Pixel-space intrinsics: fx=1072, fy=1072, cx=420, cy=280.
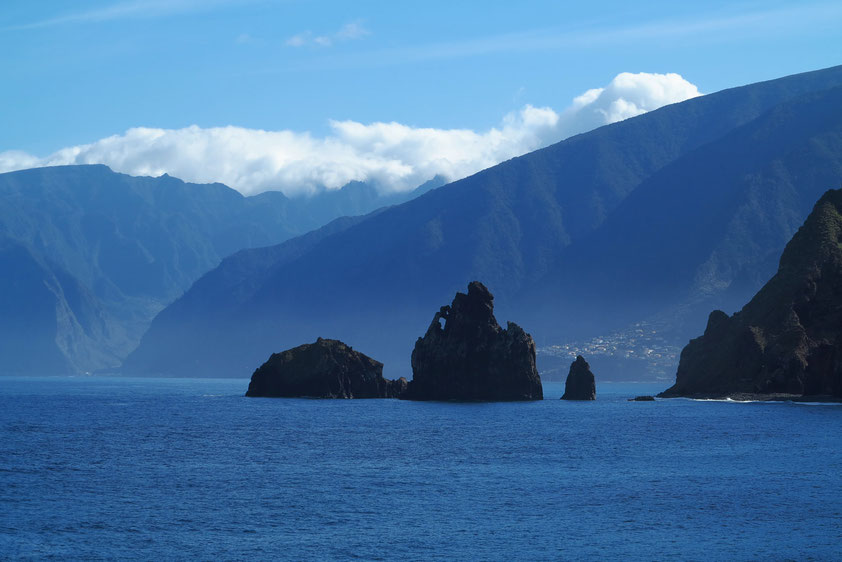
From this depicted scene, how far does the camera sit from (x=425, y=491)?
3514 inches

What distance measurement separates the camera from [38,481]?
92438 millimetres

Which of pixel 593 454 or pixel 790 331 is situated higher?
pixel 790 331

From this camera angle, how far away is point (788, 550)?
6550cm

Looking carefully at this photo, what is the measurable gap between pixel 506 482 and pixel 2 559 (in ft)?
149

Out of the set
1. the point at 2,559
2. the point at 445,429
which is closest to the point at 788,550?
the point at 2,559

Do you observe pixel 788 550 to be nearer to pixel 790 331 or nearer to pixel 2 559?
pixel 2 559

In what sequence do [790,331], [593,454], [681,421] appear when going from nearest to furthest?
[593,454] → [681,421] → [790,331]

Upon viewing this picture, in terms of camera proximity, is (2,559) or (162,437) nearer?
(2,559)

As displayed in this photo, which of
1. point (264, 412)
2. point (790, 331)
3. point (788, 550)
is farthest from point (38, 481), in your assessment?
point (790, 331)

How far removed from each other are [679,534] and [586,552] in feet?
28.1

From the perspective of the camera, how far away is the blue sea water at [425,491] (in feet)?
222

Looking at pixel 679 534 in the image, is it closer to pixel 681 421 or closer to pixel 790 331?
pixel 681 421

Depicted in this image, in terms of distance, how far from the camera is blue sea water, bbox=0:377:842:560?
67.7 m

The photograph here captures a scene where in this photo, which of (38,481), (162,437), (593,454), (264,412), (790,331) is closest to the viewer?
(38,481)
